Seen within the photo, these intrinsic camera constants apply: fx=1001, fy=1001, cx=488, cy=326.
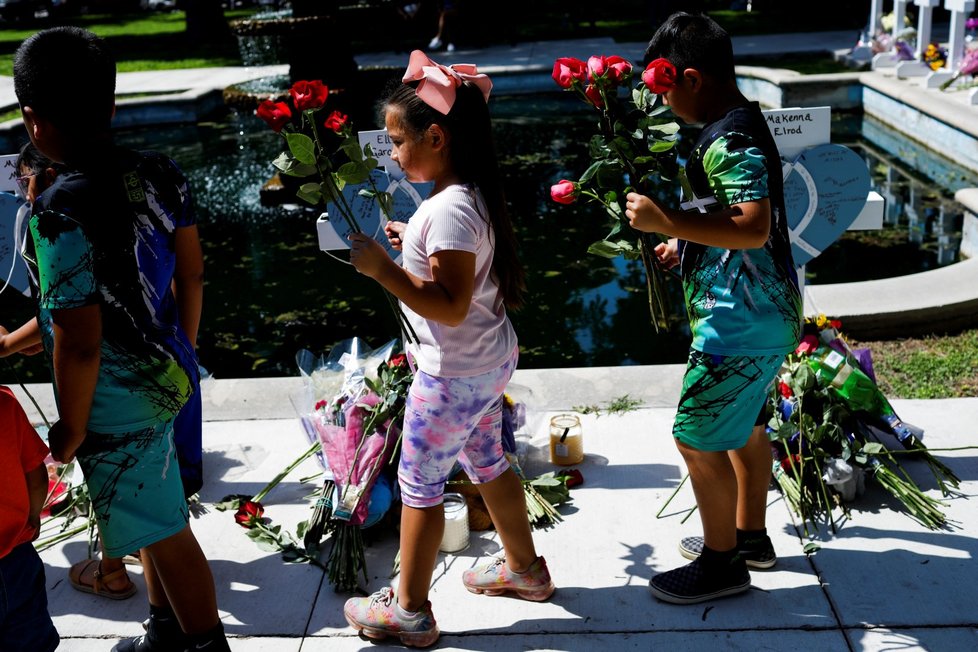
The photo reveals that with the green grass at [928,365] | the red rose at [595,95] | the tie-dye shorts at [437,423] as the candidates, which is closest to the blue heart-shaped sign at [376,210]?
the red rose at [595,95]

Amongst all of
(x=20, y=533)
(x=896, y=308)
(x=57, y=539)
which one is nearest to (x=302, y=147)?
(x=20, y=533)

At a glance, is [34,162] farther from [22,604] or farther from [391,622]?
[391,622]

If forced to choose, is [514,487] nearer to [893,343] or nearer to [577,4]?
[893,343]

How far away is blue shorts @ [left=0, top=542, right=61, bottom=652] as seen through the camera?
2.10 m

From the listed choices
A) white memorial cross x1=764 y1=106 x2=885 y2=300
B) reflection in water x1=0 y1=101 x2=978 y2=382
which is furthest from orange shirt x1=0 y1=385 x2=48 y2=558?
reflection in water x1=0 y1=101 x2=978 y2=382

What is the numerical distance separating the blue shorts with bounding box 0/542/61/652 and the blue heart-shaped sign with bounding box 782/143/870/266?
9.02ft

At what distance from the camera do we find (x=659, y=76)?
2.37 m

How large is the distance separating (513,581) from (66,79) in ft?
5.61

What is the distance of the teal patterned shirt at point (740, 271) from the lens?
8.00ft

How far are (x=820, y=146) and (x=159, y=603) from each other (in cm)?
271

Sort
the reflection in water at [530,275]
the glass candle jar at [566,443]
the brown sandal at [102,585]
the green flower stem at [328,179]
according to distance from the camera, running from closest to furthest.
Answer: the green flower stem at [328,179] < the brown sandal at [102,585] < the glass candle jar at [566,443] < the reflection in water at [530,275]

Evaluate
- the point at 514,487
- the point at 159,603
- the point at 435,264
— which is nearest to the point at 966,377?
the point at 514,487

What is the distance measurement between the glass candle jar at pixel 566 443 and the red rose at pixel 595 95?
1.32m

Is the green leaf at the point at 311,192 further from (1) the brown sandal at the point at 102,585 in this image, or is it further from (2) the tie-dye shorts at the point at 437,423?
(1) the brown sandal at the point at 102,585
